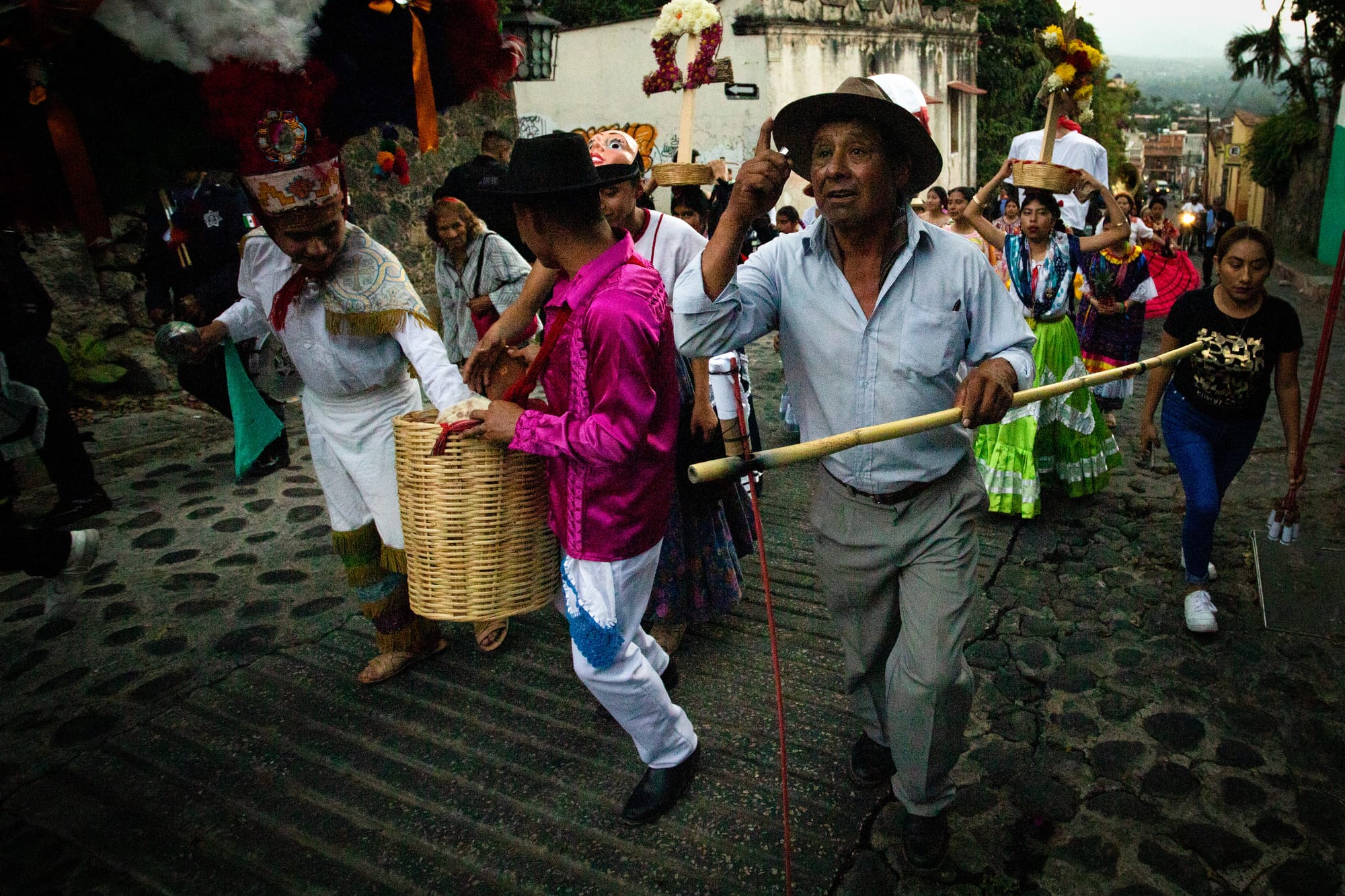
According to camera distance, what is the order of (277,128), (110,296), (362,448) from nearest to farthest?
(277,128), (362,448), (110,296)

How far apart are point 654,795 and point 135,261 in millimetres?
7946

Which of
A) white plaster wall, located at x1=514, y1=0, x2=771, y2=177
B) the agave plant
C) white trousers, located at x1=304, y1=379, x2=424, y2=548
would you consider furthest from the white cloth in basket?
white plaster wall, located at x1=514, y1=0, x2=771, y2=177

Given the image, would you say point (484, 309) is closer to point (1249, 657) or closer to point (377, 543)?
point (377, 543)

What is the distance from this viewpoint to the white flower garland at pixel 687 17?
4090mm

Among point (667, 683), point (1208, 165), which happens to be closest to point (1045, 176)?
point (667, 683)

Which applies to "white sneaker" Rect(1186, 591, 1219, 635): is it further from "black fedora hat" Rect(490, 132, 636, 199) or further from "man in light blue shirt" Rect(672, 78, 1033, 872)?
"black fedora hat" Rect(490, 132, 636, 199)

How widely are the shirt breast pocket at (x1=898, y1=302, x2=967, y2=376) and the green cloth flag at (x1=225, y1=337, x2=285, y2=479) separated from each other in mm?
2927

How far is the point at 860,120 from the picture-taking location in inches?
97.3

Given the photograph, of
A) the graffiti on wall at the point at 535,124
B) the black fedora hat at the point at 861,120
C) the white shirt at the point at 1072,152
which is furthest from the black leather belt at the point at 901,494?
the graffiti on wall at the point at 535,124

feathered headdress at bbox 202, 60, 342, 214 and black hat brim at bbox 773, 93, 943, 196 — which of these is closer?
black hat brim at bbox 773, 93, 943, 196

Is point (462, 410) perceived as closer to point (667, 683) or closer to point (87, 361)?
point (667, 683)

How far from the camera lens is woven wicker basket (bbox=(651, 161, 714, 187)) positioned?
3.93m

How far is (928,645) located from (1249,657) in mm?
2262

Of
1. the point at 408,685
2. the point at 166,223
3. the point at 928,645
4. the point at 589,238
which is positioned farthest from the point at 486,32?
the point at 166,223
